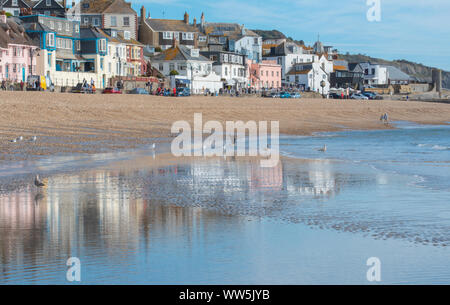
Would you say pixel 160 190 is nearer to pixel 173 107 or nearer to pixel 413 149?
pixel 413 149

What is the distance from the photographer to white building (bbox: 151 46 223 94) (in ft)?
273

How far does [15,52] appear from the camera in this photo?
209ft

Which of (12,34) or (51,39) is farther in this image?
(51,39)

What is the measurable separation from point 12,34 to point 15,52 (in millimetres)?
→ 1910

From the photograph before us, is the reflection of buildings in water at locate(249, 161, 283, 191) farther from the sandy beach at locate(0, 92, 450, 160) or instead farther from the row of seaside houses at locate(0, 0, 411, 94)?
the row of seaside houses at locate(0, 0, 411, 94)

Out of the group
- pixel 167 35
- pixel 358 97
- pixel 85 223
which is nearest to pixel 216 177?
pixel 85 223

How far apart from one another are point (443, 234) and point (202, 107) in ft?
127

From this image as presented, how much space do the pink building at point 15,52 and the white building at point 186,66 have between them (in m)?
20.8

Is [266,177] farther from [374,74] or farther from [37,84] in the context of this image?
[374,74]

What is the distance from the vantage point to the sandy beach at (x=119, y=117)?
25.3 m

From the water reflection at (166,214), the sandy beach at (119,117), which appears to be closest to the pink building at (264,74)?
the sandy beach at (119,117)

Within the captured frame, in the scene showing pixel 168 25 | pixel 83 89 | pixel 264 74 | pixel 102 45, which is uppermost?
pixel 168 25

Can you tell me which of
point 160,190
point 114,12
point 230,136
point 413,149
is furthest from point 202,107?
point 114,12

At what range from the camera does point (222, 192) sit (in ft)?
46.9
